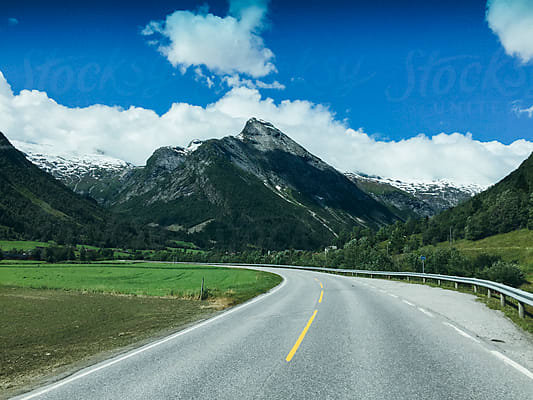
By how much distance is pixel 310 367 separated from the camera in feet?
26.0

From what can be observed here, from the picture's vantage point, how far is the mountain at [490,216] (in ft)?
443

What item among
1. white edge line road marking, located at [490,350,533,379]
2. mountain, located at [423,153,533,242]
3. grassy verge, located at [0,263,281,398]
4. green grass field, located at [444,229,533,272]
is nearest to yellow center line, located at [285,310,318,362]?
white edge line road marking, located at [490,350,533,379]

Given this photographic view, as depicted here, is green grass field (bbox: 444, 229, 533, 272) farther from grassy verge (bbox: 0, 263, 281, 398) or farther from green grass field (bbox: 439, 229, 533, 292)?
grassy verge (bbox: 0, 263, 281, 398)

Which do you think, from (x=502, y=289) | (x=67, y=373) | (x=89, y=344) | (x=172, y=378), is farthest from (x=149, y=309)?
(x=502, y=289)

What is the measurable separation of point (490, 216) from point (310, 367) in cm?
15404

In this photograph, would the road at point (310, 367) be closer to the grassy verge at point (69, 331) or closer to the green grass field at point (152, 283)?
the grassy verge at point (69, 331)

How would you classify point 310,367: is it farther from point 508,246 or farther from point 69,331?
point 508,246

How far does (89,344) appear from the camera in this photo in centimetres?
1253

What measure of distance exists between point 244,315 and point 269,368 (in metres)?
8.69

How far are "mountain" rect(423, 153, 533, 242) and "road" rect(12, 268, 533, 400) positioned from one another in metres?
142

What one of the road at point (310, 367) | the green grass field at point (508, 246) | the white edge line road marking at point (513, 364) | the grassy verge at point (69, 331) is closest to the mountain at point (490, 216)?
the green grass field at point (508, 246)

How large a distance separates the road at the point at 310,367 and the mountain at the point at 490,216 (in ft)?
467

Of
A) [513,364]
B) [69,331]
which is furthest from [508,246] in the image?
[69,331]

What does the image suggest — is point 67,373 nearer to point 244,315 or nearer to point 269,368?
point 269,368
